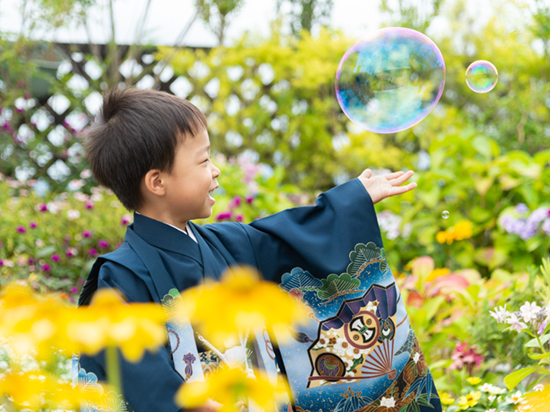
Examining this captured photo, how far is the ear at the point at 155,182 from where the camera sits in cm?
129

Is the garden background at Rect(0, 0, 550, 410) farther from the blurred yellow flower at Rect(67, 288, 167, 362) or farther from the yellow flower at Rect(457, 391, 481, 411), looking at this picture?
the blurred yellow flower at Rect(67, 288, 167, 362)

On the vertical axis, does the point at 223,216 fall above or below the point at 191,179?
below

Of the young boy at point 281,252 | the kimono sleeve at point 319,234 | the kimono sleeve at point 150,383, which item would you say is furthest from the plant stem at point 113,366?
the kimono sleeve at point 319,234

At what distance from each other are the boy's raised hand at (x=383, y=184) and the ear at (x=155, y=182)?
0.59 metres

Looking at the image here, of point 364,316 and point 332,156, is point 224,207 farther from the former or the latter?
point 332,156

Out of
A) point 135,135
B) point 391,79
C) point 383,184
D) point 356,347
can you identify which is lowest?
point 356,347

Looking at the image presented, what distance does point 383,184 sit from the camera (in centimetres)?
152

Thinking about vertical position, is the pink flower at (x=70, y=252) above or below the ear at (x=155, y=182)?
below

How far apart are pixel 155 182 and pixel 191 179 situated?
0.09 meters

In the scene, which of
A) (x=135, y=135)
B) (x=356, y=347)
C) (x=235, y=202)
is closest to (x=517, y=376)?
(x=356, y=347)

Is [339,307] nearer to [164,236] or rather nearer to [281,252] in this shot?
[281,252]

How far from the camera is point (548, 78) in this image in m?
4.96

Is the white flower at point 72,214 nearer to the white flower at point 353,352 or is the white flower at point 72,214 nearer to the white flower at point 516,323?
the white flower at point 353,352

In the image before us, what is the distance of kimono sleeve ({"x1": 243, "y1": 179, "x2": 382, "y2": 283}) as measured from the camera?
1.43m
